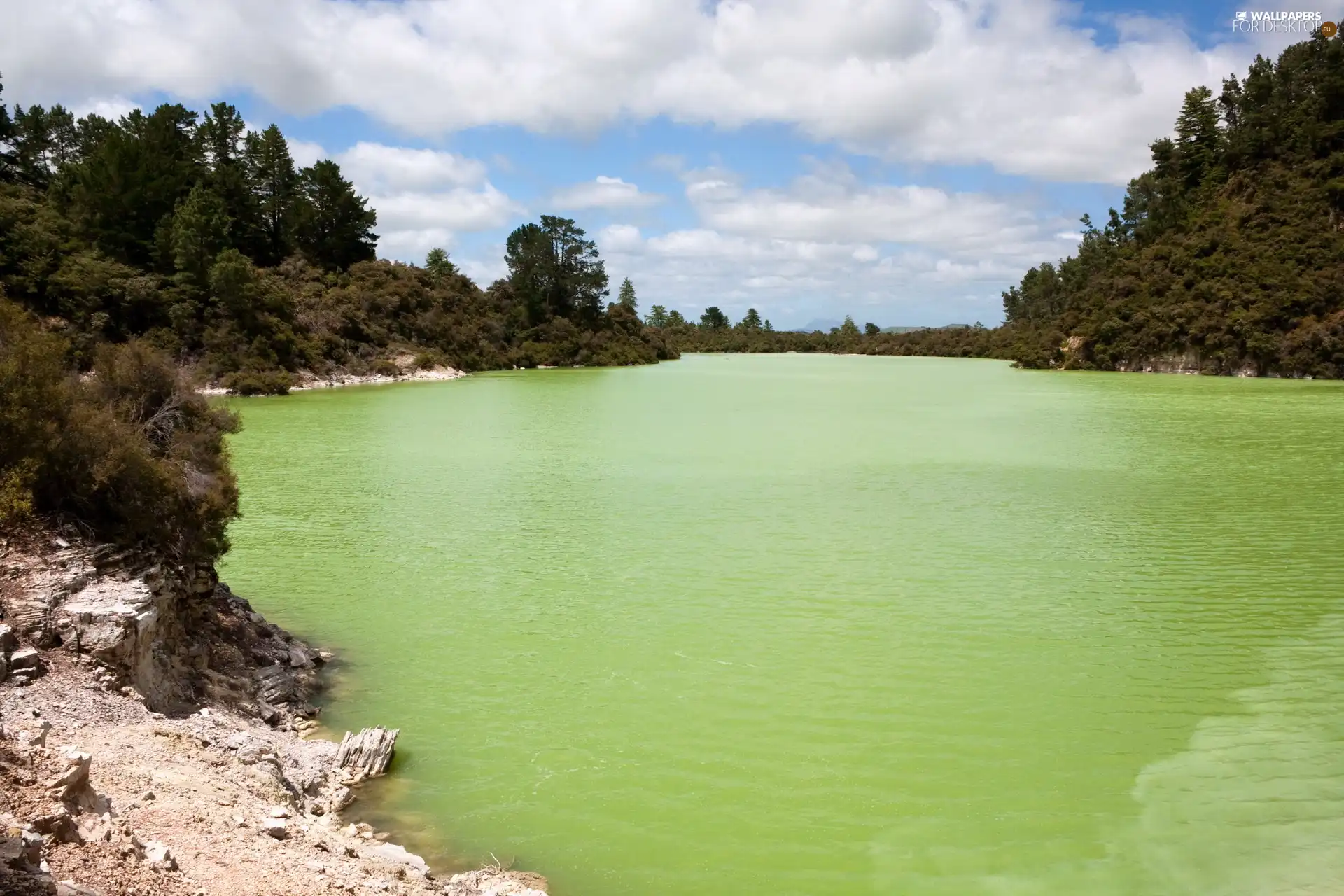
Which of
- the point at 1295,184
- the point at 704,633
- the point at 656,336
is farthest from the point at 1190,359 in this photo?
the point at 704,633

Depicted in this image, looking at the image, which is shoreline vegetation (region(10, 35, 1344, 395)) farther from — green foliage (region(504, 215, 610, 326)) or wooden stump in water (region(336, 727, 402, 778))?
wooden stump in water (region(336, 727, 402, 778))

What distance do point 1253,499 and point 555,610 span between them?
1436 centimetres

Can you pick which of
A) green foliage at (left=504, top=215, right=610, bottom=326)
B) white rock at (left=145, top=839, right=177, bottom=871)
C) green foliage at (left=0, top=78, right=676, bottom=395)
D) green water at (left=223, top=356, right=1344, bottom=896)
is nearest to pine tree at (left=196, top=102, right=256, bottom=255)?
green foliage at (left=0, top=78, right=676, bottom=395)

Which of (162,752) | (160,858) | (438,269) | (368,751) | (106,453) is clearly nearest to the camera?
(160,858)

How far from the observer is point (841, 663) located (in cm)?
924

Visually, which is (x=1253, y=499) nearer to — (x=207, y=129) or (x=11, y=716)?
(x=11, y=716)

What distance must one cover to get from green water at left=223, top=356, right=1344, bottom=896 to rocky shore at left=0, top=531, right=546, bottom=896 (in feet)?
1.90

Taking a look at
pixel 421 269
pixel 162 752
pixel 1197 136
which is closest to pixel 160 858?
pixel 162 752

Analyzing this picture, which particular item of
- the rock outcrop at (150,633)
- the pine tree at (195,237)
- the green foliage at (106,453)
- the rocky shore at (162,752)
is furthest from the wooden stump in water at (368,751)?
the pine tree at (195,237)

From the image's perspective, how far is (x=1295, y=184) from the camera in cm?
6706

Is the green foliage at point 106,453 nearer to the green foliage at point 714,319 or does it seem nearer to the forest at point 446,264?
the forest at point 446,264

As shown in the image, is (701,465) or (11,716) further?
(701,465)

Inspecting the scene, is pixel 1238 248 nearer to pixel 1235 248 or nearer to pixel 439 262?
pixel 1235 248

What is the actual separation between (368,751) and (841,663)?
479 centimetres
